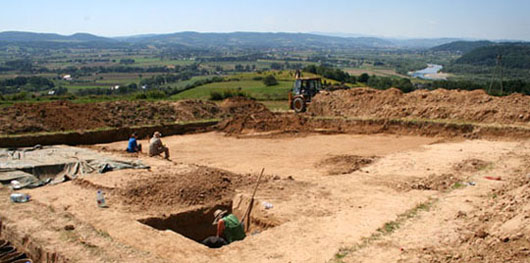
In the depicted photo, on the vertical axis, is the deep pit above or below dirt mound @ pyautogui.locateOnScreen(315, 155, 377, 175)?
below

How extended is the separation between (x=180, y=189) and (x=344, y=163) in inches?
261

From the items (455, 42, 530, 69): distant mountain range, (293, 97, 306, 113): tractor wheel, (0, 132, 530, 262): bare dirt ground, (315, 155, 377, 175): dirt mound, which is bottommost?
(315, 155, 377, 175): dirt mound

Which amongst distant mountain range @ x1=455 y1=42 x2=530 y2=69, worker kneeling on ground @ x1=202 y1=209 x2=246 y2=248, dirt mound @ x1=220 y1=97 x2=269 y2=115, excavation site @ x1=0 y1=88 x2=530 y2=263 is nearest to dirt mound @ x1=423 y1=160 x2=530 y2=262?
excavation site @ x1=0 y1=88 x2=530 y2=263

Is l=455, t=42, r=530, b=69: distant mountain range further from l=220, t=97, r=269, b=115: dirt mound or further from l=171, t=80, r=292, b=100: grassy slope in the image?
l=220, t=97, r=269, b=115: dirt mound

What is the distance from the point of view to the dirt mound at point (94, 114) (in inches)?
822

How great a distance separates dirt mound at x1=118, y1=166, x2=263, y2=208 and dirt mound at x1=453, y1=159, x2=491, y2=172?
6.60m

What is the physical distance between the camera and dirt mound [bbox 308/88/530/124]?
2155 centimetres

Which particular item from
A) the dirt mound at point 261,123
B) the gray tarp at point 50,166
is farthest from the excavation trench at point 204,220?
the dirt mound at point 261,123

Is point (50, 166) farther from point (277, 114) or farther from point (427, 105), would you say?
point (427, 105)

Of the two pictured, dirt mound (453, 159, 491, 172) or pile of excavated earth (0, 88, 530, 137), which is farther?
pile of excavated earth (0, 88, 530, 137)

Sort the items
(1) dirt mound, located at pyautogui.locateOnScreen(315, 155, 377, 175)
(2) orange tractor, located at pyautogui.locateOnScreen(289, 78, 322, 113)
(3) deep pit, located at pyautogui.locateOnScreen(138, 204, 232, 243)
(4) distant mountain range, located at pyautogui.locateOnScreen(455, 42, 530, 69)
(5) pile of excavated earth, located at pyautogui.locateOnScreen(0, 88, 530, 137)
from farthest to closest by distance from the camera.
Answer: (4) distant mountain range, located at pyautogui.locateOnScreen(455, 42, 530, 69), (2) orange tractor, located at pyautogui.locateOnScreen(289, 78, 322, 113), (5) pile of excavated earth, located at pyautogui.locateOnScreen(0, 88, 530, 137), (1) dirt mound, located at pyautogui.locateOnScreen(315, 155, 377, 175), (3) deep pit, located at pyautogui.locateOnScreen(138, 204, 232, 243)

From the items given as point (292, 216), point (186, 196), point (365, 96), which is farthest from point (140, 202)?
point (365, 96)

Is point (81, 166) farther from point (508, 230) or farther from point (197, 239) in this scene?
point (508, 230)

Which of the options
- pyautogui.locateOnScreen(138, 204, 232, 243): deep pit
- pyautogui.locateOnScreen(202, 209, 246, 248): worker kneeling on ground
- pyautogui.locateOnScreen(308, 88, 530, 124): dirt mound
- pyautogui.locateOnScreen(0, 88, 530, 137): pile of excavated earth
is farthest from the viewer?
pyautogui.locateOnScreen(308, 88, 530, 124): dirt mound
